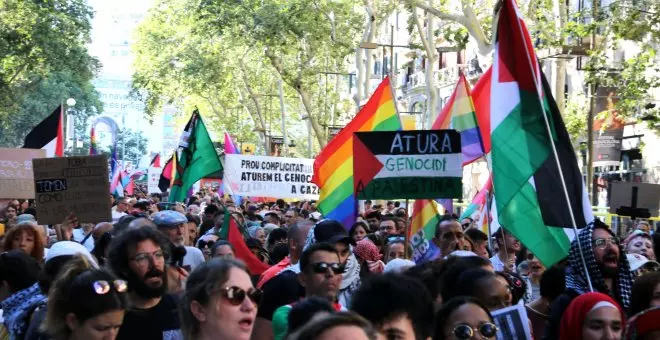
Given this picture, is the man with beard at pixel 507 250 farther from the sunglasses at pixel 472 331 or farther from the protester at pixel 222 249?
the sunglasses at pixel 472 331

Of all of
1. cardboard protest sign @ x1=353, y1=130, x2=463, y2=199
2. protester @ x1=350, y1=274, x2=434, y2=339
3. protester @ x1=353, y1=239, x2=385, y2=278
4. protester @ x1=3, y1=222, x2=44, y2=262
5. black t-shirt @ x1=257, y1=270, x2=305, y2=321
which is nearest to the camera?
protester @ x1=350, y1=274, x2=434, y2=339

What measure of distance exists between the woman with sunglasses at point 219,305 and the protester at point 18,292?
130cm

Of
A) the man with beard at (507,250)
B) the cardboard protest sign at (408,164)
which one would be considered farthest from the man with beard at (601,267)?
the cardboard protest sign at (408,164)

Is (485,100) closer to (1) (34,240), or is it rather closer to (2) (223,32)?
(1) (34,240)

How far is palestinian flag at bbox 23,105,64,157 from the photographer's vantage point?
60.3 ft

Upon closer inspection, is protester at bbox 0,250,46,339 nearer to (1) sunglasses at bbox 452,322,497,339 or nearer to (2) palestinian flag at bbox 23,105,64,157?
(1) sunglasses at bbox 452,322,497,339

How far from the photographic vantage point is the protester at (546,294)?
7.42 m

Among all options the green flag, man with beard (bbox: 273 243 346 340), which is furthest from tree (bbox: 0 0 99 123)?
man with beard (bbox: 273 243 346 340)

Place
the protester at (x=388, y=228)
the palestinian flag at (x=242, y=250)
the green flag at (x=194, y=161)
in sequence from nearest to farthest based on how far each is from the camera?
the palestinian flag at (x=242, y=250) < the protester at (x=388, y=228) < the green flag at (x=194, y=161)

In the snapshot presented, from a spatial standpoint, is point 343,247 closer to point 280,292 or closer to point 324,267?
point 280,292

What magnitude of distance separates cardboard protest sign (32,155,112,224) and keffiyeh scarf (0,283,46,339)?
174 inches

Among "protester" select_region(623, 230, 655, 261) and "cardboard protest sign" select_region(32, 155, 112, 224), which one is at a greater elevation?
"cardboard protest sign" select_region(32, 155, 112, 224)

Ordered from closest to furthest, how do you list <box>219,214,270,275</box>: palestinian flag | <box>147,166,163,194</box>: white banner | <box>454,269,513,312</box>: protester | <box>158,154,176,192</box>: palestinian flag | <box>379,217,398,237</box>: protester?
<box>454,269,513,312</box>: protester < <box>219,214,270,275</box>: palestinian flag < <box>379,217,398,237</box>: protester < <box>158,154,176,192</box>: palestinian flag < <box>147,166,163,194</box>: white banner

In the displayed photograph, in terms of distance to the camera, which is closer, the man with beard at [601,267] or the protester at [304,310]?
the protester at [304,310]
